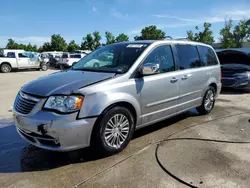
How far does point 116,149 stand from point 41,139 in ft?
3.59

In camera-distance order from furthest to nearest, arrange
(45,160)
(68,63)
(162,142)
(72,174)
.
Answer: (68,63) → (162,142) → (45,160) → (72,174)

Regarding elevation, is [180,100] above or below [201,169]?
above

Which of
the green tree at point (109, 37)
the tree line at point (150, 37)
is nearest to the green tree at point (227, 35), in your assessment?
the tree line at point (150, 37)

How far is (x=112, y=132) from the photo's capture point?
3.49 m

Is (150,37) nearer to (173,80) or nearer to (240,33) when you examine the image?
(240,33)

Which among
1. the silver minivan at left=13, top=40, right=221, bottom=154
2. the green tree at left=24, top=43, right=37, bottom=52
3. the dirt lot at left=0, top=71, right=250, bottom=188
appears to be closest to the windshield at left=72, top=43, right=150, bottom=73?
the silver minivan at left=13, top=40, right=221, bottom=154

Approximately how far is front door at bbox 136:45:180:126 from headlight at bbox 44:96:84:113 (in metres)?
1.09

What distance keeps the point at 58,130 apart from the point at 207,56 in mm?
4195

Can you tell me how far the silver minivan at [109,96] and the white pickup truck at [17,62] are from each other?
55.3 ft

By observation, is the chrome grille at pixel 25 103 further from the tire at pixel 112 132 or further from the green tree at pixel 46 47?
the green tree at pixel 46 47

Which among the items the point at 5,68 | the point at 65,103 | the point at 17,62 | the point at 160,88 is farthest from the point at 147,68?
the point at 17,62

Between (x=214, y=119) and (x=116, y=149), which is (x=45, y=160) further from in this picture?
(x=214, y=119)

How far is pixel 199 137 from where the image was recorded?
4309 mm

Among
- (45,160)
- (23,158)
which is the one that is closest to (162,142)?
(45,160)
